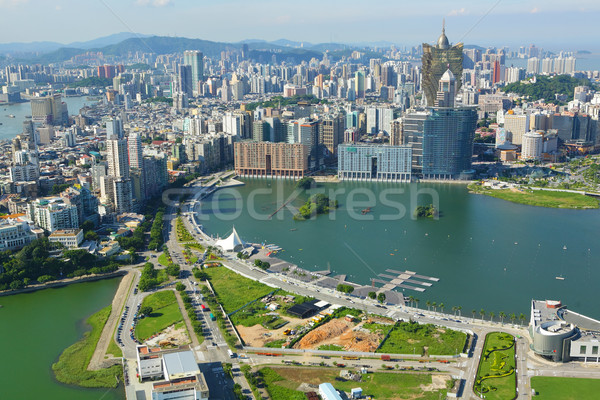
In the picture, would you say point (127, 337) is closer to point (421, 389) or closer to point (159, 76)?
point (421, 389)

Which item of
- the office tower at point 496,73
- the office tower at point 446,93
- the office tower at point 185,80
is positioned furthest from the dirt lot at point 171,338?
the office tower at point 496,73

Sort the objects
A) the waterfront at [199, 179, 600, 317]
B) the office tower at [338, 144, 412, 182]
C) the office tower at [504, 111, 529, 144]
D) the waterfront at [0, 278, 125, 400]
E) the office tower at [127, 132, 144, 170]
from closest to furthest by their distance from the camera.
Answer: the waterfront at [0, 278, 125, 400] → the waterfront at [199, 179, 600, 317] → the office tower at [127, 132, 144, 170] → the office tower at [338, 144, 412, 182] → the office tower at [504, 111, 529, 144]

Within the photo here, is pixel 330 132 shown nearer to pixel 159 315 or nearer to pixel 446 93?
pixel 446 93

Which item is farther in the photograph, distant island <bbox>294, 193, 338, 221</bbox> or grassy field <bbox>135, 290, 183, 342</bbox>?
distant island <bbox>294, 193, 338, 221</bbox>

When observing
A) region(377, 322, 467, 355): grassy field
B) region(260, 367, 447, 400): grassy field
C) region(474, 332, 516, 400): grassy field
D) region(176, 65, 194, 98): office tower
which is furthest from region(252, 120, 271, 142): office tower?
region(176, 65, 194, 98): office tower

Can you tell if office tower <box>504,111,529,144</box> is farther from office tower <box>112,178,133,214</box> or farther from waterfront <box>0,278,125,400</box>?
waterfront <box>0,278,125,400</box>

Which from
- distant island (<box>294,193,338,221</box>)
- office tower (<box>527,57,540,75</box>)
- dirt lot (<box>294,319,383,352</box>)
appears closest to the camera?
dirt lot (<box>294,319,383,352</box>)
